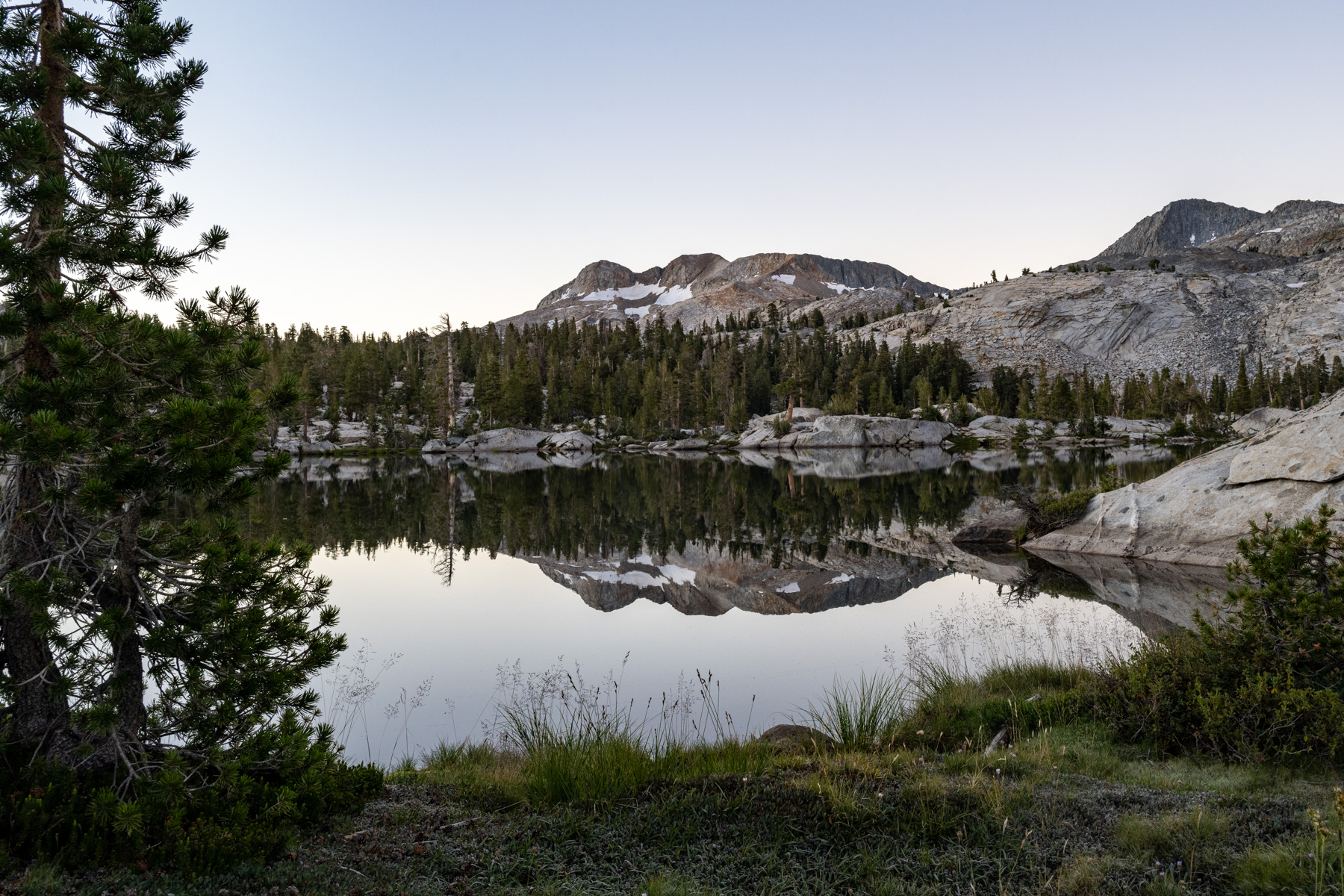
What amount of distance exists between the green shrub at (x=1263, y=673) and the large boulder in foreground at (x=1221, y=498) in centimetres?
789

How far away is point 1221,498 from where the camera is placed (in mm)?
15242

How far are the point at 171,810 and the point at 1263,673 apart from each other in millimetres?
7804

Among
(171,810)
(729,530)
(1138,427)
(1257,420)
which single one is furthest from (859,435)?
(171,810)

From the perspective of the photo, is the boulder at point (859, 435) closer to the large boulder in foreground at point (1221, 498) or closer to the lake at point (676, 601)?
the lake at point (676, 601)

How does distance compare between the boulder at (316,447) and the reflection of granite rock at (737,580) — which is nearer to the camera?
the reflection of granite rock at (737,580)

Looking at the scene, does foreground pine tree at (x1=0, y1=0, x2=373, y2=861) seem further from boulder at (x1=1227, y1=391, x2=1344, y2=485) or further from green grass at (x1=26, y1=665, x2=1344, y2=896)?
boulder at (x1=1227, y1=391, x2=1344, y2=485)

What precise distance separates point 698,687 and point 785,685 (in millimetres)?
1131

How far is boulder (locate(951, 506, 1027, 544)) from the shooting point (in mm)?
19344

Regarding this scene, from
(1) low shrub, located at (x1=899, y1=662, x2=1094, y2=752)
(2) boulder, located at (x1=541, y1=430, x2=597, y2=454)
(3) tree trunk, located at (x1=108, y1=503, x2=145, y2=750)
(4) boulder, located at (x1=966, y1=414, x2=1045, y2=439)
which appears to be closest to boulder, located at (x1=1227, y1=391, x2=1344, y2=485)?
(1) low shrub, located at (x1=899, y1=662, x2=1094, y2=752)

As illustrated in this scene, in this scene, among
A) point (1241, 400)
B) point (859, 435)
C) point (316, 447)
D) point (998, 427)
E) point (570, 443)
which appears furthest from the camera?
point (1241, 400)

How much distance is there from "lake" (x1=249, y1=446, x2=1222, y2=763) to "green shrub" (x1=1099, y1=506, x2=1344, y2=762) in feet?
5.92

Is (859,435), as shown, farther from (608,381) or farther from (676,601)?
(676,601)

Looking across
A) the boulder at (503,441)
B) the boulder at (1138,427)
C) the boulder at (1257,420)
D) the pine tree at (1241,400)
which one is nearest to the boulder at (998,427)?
the boulder at (1138,427)

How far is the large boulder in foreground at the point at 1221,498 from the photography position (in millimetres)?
13648
